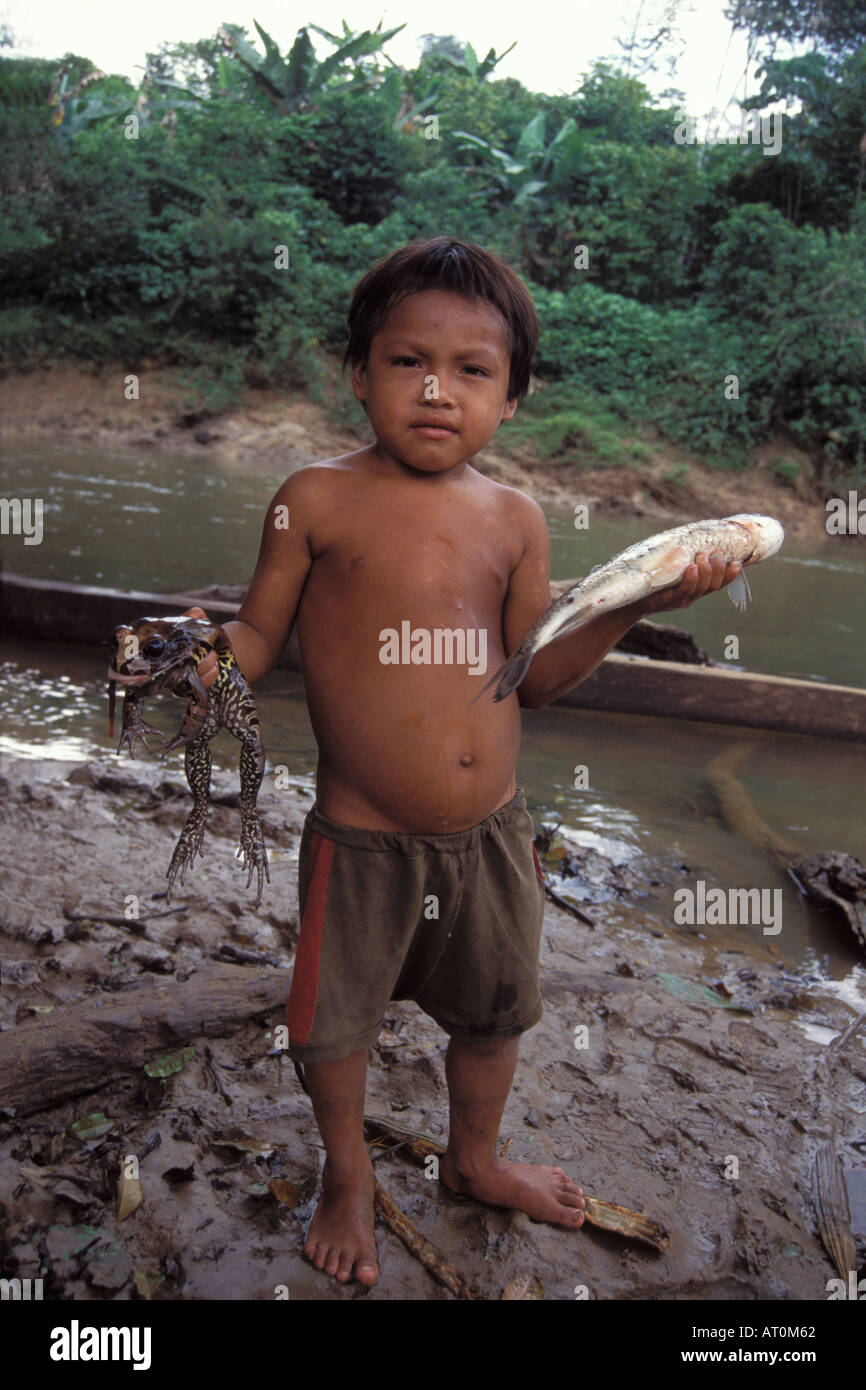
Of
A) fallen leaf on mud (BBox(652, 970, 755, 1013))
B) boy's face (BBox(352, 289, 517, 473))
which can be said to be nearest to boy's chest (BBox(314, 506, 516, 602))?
boy's face (BBox(352, 289, 517, 473))

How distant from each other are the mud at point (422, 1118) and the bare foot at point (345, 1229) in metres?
0.04

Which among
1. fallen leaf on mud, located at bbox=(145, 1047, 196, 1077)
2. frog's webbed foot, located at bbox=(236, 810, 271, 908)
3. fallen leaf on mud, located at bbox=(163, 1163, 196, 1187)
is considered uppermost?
frog's webbed foot, located at bbox=(236, 810, 271, 908)

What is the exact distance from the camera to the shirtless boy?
1675mm

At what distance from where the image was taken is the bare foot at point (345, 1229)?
5.45 ft

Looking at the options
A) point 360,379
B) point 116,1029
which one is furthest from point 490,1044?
point 360,379

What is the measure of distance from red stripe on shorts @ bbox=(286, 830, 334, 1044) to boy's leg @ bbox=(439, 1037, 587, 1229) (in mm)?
332

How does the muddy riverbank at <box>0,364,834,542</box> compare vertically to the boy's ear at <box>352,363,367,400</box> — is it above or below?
above

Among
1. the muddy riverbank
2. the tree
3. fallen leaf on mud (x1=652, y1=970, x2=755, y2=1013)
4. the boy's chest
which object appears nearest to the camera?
the boy's chest

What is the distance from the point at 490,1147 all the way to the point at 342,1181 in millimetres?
291

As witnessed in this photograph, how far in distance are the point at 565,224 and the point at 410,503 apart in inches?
800

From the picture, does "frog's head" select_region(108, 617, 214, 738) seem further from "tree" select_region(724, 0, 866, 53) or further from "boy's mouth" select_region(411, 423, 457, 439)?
"tree" select_region(724, 0, 866, 53)

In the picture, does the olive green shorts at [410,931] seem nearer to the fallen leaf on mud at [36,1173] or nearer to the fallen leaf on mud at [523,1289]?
the fallen leaf on mud at [523,1289]

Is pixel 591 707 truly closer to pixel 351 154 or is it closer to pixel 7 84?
pixel 351 154

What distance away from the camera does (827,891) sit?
3.33 meters
